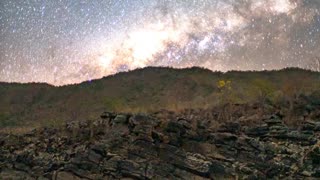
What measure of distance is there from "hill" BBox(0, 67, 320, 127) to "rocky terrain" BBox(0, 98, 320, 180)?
3406 centimetres

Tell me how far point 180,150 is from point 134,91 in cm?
5083

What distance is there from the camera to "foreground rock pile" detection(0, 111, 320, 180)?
28.4 m

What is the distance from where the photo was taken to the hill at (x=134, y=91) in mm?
72688

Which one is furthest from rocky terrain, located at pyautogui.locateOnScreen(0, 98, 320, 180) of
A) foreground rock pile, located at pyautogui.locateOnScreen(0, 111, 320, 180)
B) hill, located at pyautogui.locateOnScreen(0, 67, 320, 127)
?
hill, located at pyautogui.locateOnScreen(0, 67, 320, 127)

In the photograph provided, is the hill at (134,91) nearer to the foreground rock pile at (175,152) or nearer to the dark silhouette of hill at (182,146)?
the dark silhouette of hill at (182,146)

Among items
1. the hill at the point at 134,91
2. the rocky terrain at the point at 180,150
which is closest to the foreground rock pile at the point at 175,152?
the rocky terrain at the point at 180,150

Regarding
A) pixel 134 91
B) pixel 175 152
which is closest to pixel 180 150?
pixel 175 152

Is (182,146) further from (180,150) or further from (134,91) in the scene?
(134,91)

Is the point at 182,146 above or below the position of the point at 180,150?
above

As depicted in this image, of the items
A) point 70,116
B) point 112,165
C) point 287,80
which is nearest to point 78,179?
point 112,165

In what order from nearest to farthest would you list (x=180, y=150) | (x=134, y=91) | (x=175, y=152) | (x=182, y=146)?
(x=175, y=152)
(x=180, y=150)
(x=182, y=146)
(x=134, y=91)

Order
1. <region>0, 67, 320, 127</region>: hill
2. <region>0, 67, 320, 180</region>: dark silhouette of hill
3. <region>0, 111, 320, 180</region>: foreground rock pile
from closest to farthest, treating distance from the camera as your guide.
→ <region>0, 111, 320, 180</region>: foreground rock pile < <region>0, 67, 320, 180</region>: dark silhouette of hill < <region>0, 67, 320, 127</region>: hill

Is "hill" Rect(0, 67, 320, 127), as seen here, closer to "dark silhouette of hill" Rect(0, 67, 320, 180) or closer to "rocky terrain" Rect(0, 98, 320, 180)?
"dark silhouette of hill" Rect(0, 67, 320, 180)

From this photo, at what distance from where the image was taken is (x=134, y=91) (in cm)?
8056
